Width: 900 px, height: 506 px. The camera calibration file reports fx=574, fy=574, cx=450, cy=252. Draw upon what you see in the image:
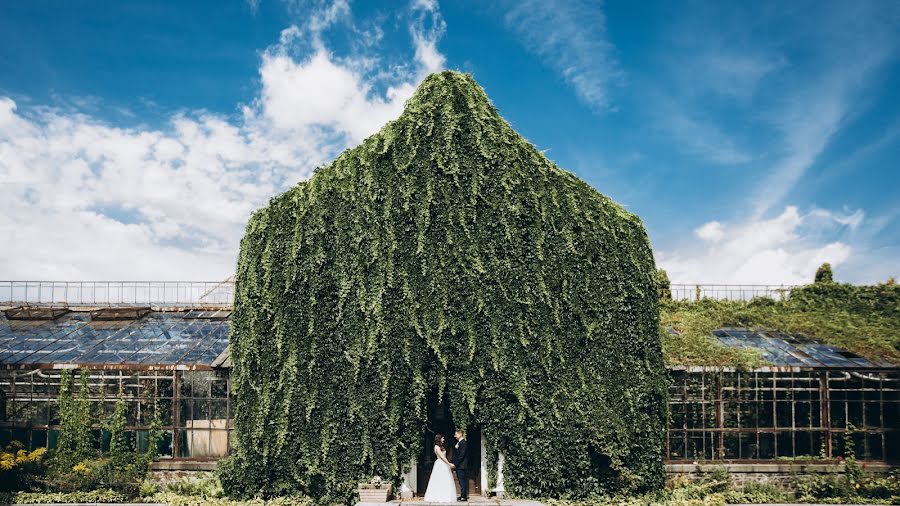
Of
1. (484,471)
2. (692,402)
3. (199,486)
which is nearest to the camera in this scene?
(484,471)

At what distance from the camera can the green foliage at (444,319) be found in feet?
44.0

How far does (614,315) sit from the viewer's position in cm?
1390

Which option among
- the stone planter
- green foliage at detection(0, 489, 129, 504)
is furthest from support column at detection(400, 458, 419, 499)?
green foliage at detection(0, 489, 129, 504)

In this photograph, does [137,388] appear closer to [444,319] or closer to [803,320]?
[444,319]

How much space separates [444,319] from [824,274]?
19.2 meters

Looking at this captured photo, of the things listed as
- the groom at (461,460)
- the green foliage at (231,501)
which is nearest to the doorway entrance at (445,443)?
the groom at (461,460)

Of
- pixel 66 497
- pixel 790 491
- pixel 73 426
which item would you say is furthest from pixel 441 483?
pixel 73 426

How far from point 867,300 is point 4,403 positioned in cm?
2972

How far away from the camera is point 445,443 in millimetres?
14125

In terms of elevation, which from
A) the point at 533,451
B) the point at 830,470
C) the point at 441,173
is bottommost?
the point at 830,470

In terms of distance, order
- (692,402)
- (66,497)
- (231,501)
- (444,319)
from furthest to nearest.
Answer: (692,402) < (66,497) < (444,319) < (231,501)

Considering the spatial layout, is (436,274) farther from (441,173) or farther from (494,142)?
(494,142)

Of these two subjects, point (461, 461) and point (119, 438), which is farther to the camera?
point (119, 438)

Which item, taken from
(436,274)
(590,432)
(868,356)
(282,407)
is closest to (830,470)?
(868,356)
